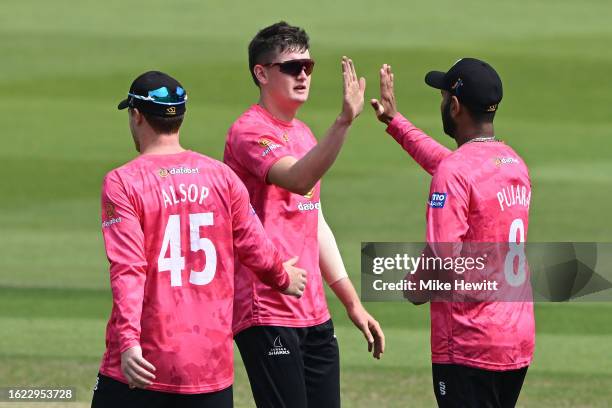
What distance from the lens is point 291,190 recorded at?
6.34 meters

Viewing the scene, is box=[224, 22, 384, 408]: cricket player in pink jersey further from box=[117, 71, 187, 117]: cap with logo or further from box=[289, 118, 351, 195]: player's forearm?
box=[117, 71, 187, 117]: cap with logo

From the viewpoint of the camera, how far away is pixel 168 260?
569 cm

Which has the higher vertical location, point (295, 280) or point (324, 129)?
point (324, 129)

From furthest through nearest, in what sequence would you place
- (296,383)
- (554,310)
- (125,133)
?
(125,133), (554,310), (296,383)

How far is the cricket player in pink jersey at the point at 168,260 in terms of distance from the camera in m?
5.60

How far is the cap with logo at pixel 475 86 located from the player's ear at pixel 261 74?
0.91 meters

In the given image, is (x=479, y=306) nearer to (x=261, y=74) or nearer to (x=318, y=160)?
(x=318, y=160)

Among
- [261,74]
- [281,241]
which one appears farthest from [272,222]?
[261,74]

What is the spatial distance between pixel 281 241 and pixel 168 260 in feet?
3.37

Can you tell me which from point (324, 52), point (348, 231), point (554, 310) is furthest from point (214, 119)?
point (554, 310)

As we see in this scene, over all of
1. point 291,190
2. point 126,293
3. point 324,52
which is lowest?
point 126,293

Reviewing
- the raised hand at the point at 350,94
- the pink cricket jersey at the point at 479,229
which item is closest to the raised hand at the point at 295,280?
the pink cricket jersey at the point at 479,229

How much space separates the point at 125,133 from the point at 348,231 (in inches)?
240

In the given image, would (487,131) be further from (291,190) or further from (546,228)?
(546,228)
